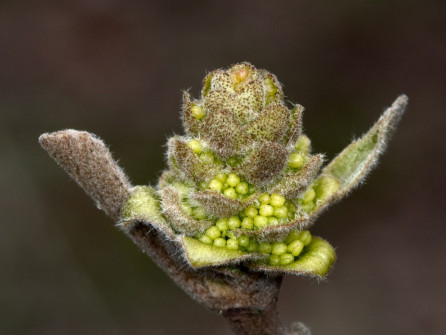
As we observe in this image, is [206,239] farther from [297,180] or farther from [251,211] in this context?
[297,180]

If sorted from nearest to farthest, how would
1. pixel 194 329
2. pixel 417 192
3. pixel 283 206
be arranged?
1. pixel 283 206
2. pixel 194 329
3. pixel 417 192

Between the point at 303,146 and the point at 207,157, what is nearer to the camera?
the point at 207,157

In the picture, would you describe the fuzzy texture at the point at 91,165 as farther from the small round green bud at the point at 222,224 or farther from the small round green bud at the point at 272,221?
the small round green bud at the point at 272,221

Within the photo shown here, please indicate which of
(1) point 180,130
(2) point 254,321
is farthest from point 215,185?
(1) point 180,130

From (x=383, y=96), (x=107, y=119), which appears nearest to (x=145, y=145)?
(x=107, y=119)

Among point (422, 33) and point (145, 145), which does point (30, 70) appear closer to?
point (145, 145)

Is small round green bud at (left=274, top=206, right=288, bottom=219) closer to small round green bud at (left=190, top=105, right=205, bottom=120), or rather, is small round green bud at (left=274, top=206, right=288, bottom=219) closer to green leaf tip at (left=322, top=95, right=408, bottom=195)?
green leaf tip at (left=322, top=95, right=408, bottom=195)

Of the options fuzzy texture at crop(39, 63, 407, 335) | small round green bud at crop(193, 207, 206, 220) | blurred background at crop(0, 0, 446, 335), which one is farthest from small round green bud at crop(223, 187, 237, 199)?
blurred background at crop(0, 0, 446, 335)
